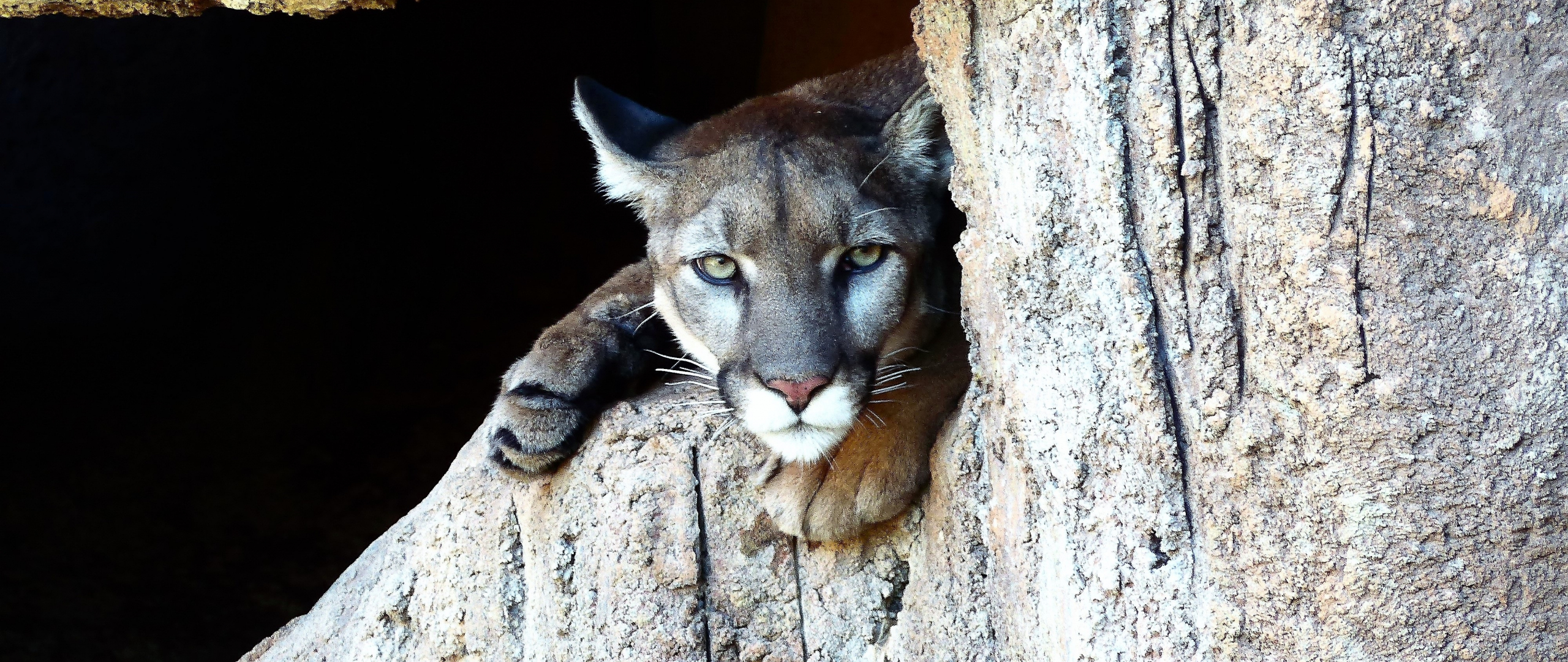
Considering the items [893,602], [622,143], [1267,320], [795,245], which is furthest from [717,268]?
[1267,320]

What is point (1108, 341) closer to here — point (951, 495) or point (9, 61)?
point (951, 495)

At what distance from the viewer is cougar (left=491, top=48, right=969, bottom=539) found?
8.02ft

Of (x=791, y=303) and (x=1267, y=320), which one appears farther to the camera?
(x=791, y=303)

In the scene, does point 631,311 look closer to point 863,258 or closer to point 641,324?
point 641,324

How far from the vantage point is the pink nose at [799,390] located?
2393mm

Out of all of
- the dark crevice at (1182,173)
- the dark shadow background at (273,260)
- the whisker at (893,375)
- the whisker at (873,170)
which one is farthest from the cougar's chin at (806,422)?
the dark shadow background at (273,260)

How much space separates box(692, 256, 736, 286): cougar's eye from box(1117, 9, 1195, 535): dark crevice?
4.06 ft

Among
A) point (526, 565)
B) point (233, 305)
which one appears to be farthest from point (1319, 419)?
point (233, 305)

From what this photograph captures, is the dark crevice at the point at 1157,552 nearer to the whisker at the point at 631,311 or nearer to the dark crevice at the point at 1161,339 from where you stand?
the dark crevice at the point at 1161,339

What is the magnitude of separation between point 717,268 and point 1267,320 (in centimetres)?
146

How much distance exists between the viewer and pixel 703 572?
2.63 metres

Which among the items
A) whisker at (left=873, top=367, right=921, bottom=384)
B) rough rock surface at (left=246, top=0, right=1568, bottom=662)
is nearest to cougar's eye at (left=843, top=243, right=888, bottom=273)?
whisker at (left=873, top=367, right=921, bottom=384)

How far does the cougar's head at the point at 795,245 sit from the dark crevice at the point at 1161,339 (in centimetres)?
87

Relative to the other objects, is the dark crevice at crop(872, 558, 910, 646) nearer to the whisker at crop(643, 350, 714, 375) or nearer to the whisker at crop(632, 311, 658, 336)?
the whisker at crop(643, 350, 714, 375)
